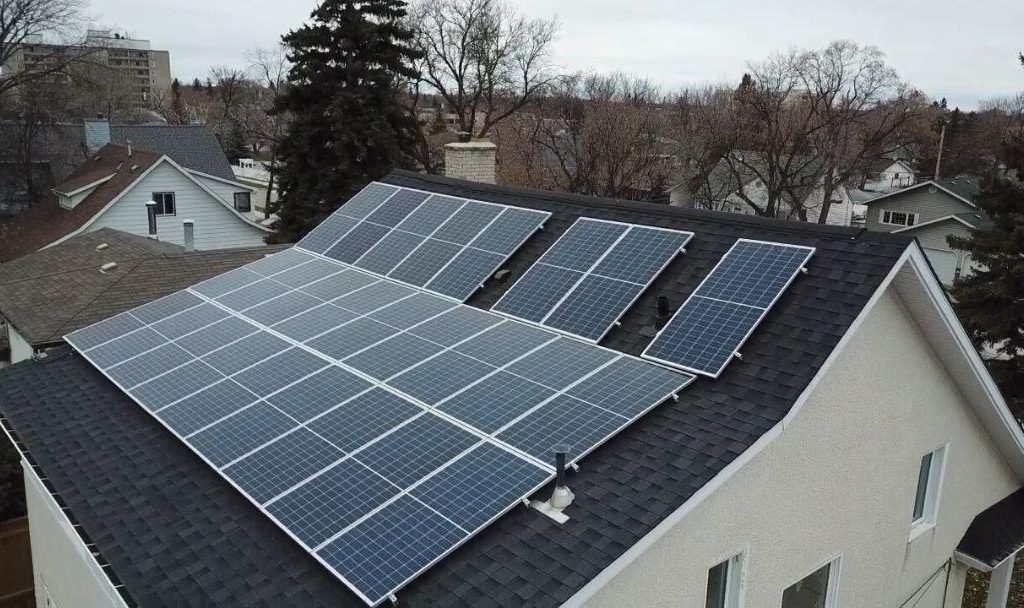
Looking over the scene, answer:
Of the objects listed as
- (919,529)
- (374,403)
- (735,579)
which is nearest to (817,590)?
(735,579)

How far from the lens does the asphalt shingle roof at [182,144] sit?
120 ft

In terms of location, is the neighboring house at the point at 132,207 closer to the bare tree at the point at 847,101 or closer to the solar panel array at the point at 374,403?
the solar panel array at the point at 374,403

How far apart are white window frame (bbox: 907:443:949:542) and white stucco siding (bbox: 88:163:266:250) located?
2972cm

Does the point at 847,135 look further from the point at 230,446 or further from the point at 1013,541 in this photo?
the point at 230,446

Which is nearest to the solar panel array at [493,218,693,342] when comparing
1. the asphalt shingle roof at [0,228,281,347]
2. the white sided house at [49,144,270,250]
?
the asphalt shingle roof at [0,228,281,347]

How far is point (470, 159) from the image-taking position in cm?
1698

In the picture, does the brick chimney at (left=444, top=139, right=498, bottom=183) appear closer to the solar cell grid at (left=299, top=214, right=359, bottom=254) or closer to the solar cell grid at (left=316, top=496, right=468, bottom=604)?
the solar cell grid at (left=299, top=214, right=359, bottom=254)

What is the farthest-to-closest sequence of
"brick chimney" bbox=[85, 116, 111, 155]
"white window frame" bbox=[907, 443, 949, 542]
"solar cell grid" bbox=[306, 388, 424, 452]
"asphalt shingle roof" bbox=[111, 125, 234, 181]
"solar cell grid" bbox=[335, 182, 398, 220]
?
1. "brick chimney" bbox=[85, 116, 111, 155]
2. "asphalt shingle roof" bbox=[111, 125, 234, 181]
3. "solar cell grid" bbox=[335, 182, 398, 220]
4. "white window frame" bbox=[907, 443, 949, 542]
5. "solar cell grid" bbox=[306, 388, 424, 452]

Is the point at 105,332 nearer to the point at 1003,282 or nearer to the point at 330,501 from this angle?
the point at 330,501

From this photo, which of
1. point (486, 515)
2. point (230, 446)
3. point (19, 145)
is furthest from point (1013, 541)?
point (19, 145)

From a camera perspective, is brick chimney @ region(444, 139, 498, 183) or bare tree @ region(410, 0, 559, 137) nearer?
brick chimney @ region(444, 139, 498, 183)

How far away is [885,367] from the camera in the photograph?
8266 millimetres

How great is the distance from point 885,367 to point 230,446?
23.7 ft

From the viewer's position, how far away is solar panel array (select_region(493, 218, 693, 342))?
8898mm
